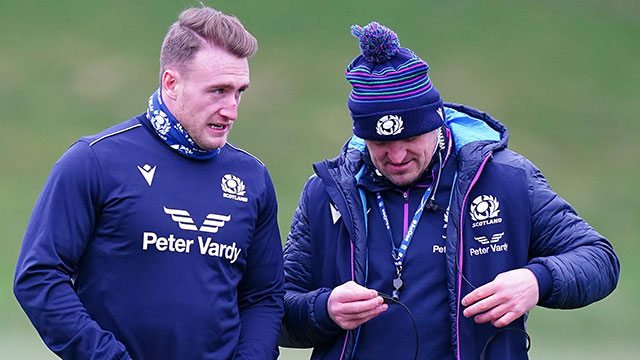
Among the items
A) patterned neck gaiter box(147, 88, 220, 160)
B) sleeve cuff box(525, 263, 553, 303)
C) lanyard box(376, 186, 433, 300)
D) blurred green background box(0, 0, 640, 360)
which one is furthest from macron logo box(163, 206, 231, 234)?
blurred green background box(0, 0, 640, 360)

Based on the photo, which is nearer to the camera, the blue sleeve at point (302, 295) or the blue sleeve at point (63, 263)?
the blue sleeve at point (63, 263)

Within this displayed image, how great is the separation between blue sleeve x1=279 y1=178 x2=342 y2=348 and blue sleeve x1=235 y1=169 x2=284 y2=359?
9 centimetres

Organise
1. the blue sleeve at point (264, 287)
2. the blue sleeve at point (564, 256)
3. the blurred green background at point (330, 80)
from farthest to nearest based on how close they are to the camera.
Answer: the blurred green background at point (330, 80)
the blue sleeve at point (264, 287)
the blue sleeve at point (564, 256)

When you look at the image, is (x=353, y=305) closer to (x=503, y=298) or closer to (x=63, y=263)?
(x=503, y=298)

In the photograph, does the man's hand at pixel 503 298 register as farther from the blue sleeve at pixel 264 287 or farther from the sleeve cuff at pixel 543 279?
the blue sleeve at pixel 264 287

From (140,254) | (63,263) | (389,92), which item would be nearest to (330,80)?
(389,92)

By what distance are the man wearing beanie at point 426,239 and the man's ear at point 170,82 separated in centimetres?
61

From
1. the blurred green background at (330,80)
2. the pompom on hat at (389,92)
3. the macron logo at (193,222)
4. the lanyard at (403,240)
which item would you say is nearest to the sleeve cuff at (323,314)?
the lanyard at (403,240)

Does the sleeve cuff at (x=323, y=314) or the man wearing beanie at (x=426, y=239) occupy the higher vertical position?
the man wearing beanie at (x=426, y=239)

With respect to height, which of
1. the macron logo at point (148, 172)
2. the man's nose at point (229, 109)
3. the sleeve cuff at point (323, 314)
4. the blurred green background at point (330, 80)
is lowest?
the sleeve cuff at point (323, 314)

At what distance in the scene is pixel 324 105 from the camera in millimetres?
15617

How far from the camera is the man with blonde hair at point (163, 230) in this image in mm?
3268

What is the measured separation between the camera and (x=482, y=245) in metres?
3.67

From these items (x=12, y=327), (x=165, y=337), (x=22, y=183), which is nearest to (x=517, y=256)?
(x=165, y=337)
